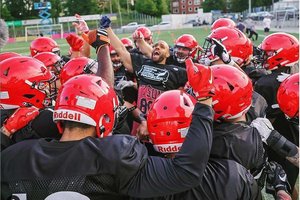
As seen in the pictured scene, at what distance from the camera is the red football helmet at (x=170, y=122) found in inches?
110

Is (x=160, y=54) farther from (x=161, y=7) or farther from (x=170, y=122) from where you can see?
(x=161, y=7)

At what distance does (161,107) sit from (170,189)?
79 cm

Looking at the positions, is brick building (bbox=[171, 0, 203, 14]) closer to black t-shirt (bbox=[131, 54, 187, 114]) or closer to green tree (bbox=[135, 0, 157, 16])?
green tree (bbox=[135, 0, 157, 16])

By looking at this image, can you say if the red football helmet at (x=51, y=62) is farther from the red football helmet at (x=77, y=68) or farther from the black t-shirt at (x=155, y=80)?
the black t-shirt at (x=155, y=80)

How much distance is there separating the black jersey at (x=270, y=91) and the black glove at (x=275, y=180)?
1.35 m

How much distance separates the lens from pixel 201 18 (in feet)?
215

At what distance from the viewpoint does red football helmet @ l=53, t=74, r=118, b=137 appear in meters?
2.39

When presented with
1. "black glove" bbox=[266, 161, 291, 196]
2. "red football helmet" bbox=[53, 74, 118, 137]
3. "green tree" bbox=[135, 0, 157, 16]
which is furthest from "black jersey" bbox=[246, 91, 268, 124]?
"green tree" bbox=[135, 0, 157, 16]

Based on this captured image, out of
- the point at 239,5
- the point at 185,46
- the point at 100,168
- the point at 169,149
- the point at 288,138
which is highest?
the point at 239,5

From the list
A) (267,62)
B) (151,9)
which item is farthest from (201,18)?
(267,62)

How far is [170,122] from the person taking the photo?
2.80m

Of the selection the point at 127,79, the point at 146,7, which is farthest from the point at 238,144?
the point at 146,7

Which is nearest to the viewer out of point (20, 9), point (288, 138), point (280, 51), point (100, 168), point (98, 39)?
point (100, 168)

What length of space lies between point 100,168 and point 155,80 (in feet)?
9.87
